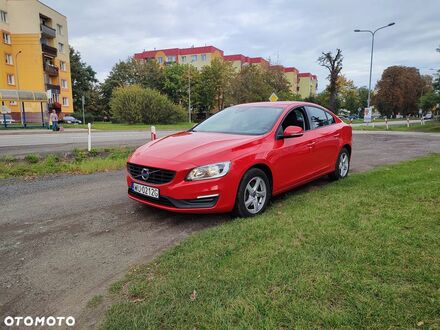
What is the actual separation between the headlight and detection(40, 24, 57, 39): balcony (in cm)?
4993

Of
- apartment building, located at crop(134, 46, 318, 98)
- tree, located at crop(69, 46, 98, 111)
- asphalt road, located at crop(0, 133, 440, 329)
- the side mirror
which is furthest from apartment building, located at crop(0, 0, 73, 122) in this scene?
the side mirror

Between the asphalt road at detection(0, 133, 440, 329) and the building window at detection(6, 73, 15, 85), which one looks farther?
the building window at detection(6, 73, 15, 85)

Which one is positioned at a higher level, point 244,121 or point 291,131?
point 244,121

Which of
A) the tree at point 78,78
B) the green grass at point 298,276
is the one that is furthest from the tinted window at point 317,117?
the tree at point 78,78

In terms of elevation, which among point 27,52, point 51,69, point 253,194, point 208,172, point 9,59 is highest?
point 27,52

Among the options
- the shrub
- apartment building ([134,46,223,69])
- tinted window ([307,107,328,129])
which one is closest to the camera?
tinted window ([307,107,328,129])

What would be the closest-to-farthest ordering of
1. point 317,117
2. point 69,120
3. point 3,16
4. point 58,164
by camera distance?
point 317,117, point 58,164, point 3,16, point 69,120

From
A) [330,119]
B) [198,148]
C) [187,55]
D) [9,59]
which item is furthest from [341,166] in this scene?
[187,55]

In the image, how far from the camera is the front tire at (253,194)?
4.32 meters

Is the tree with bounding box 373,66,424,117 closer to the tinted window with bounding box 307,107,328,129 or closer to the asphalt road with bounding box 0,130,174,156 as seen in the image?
the asphalt road with bounding box 0,130,174,156

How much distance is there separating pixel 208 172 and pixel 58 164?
619cm

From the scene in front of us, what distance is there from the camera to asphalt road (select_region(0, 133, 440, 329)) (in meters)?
2.76

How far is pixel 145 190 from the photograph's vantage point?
4.37 meters

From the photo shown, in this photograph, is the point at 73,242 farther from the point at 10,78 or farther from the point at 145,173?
the point at 10,78
